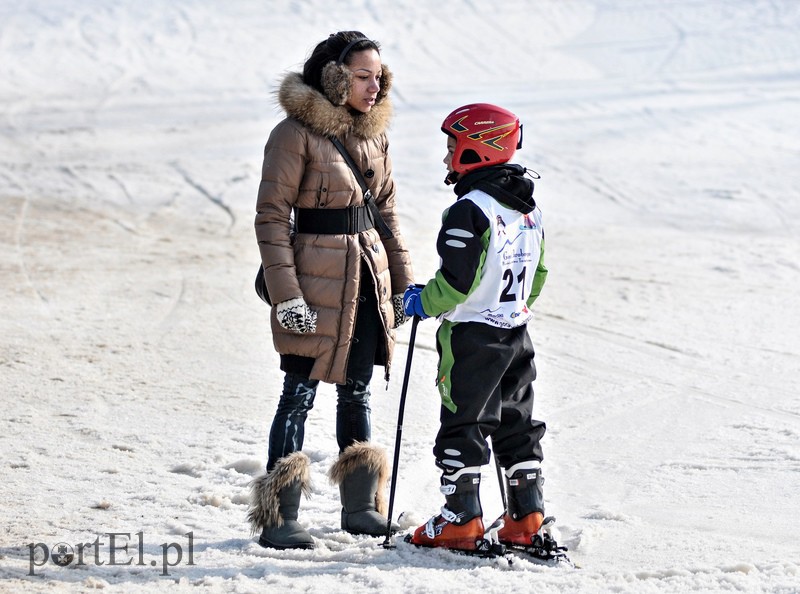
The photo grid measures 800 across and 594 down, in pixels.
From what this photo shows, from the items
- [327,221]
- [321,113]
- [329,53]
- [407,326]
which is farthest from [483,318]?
[407,326]

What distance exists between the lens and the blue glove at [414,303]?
146 inches

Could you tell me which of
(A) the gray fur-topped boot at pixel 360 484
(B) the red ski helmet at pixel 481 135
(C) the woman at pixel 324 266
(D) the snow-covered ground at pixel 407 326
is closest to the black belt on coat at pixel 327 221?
(C) the woman at pixel 324 266

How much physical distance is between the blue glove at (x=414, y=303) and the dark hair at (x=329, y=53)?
2.74 ft

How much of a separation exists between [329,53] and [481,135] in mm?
725

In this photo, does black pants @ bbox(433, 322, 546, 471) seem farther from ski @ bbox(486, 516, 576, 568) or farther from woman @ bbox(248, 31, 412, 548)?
woman @ bbox(248, 31, 412, 548)

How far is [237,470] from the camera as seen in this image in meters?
4.85

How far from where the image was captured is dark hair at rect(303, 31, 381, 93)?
156 inches

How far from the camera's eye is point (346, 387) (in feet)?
13.4

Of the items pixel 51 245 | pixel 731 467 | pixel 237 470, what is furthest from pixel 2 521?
pixel 51 245

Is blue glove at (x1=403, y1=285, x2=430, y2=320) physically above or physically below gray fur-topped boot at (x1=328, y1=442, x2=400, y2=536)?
above

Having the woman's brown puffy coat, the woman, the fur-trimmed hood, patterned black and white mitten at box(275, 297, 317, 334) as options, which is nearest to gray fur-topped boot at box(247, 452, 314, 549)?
the woman

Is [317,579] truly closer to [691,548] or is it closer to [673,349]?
[691,548]

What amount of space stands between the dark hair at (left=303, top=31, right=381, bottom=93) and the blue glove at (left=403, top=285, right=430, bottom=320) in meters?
0.83

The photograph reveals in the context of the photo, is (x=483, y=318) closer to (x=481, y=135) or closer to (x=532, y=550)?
(x=481, y=135)
